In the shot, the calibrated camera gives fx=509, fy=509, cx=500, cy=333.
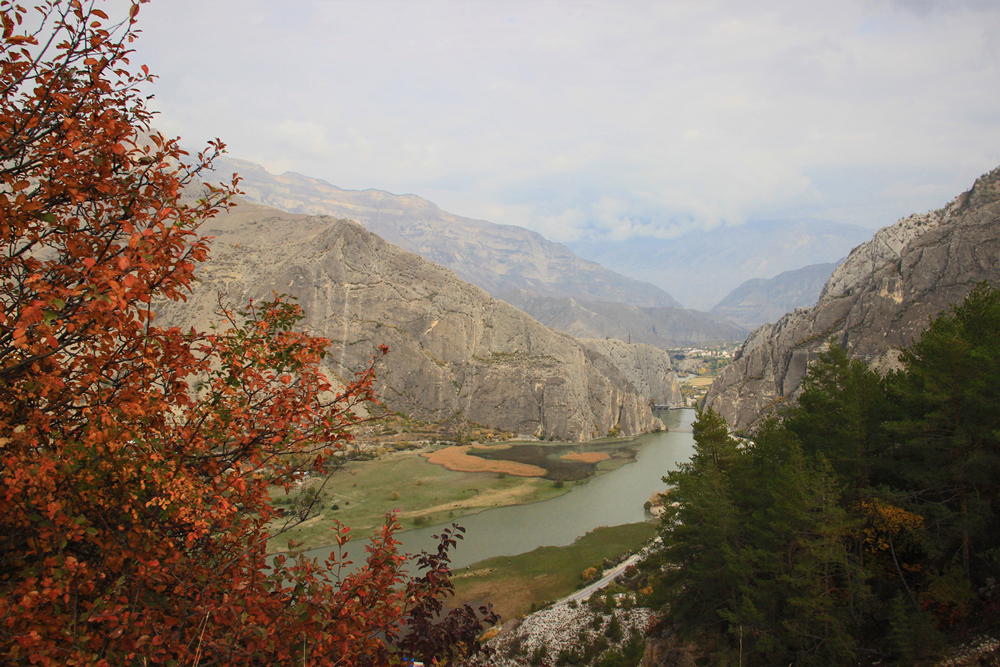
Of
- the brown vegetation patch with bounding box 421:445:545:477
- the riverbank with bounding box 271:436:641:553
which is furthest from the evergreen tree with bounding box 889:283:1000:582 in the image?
the brown vegetation patch with bounding box 421:445:545:477

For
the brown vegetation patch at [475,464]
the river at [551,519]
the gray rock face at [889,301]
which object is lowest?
the river at [551,519]

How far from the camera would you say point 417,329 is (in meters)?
87.1

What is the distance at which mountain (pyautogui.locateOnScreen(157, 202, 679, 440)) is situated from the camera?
81.5 m

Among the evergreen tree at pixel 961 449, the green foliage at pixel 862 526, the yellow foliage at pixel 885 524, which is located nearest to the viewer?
the green foliage at pixel 862 526

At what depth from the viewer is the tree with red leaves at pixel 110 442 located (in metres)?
3.38

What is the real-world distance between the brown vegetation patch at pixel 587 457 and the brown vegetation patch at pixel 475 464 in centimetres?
787

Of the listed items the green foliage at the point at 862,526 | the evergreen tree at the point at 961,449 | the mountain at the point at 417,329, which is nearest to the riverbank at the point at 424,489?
the mountain at the point at 417,329

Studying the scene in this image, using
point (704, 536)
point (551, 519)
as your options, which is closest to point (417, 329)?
point (551, 519)

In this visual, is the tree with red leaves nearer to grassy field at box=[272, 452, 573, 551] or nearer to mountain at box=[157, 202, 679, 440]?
grassy field at box=[272, 452, 573, 551]

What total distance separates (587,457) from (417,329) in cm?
3653

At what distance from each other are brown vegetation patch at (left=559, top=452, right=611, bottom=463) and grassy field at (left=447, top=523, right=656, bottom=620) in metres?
27.8

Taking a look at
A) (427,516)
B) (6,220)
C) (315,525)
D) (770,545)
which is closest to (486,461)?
(427,516)

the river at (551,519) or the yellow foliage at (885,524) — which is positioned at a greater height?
the yellow foliage at (885,524)

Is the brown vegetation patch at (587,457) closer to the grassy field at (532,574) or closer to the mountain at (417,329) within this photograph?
the mountain at (417,329)
